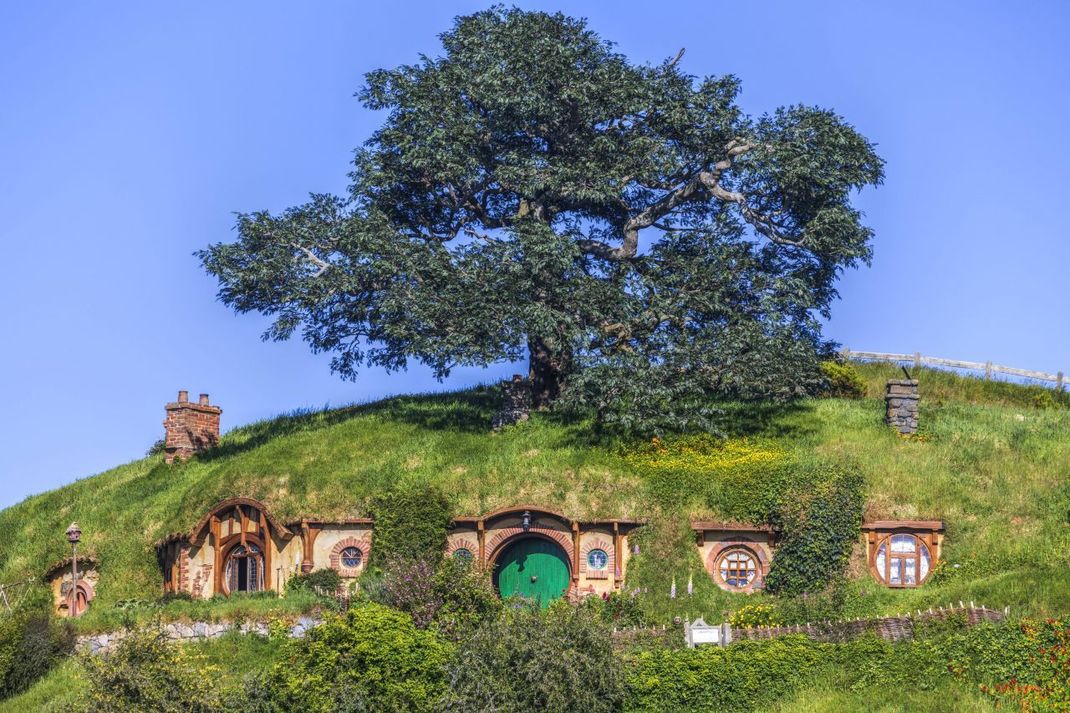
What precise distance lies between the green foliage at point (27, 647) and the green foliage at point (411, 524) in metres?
8.85

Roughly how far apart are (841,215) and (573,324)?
9739 mm

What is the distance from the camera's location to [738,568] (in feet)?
151

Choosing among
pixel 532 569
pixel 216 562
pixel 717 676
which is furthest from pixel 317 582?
pixel 717 676

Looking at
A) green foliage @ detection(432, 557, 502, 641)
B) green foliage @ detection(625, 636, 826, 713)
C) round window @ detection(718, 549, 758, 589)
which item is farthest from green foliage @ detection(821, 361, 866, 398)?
green foliage @ detection(625, 636, 826, 713)

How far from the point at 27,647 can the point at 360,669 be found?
41.2ft

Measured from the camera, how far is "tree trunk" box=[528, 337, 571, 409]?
56.7 meters

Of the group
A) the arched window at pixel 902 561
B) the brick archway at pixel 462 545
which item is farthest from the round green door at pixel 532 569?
the arched window at pixel 902 561

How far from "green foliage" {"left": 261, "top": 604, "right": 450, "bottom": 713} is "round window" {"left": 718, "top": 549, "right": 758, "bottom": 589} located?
1116 centimetres

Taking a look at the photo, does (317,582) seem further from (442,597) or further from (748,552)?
(748,552)

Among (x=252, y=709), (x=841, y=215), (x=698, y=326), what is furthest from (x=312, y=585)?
(x=841, y=215)

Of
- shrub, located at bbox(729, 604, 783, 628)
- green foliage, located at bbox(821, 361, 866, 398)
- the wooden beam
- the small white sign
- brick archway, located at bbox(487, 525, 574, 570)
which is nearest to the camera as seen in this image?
the small white sign

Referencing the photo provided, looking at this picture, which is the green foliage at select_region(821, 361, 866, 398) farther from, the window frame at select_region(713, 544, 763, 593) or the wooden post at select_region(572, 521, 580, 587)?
the wooden post at select_region(572, 521, 580, 587)

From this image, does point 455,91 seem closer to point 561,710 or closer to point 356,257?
point 356,257

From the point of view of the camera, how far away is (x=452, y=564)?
41656 mm
